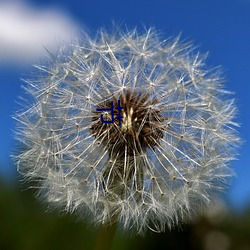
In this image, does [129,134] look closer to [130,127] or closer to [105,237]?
[130,127]

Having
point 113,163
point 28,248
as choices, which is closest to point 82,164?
point 113,163

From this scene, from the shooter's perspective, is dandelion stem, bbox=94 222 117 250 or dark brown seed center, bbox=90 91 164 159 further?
dark brown seed center, bbox=90 91 164 159

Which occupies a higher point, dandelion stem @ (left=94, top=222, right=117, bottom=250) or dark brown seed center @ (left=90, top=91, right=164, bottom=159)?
dark brown seed center @ (left=90, top=91, right=164, bottom=159)

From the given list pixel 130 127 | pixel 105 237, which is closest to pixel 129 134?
pixel 130 127

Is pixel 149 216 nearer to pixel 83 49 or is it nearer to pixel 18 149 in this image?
pixel 18 149

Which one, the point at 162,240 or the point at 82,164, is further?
the point at 162,240
